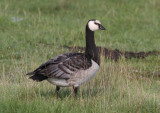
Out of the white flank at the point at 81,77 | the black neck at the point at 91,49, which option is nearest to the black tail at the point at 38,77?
the white flank at the point at 81,77

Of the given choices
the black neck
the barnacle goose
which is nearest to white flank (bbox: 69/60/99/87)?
the barnacle goose

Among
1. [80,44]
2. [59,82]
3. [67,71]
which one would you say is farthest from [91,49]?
[80,44]

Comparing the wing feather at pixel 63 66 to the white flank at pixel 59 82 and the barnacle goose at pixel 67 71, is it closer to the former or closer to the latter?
the barnacle goose at pixel 67 71

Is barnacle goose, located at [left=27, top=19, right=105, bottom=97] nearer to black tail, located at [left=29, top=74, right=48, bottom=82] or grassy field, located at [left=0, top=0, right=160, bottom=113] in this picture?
black tail, located at [left=29, top=74, right=48, bottom=82]

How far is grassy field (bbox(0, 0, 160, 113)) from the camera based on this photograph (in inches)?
277

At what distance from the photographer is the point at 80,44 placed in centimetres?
1394

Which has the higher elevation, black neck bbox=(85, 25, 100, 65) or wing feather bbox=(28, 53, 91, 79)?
black neck bbox=(85, 25, 100, 65)

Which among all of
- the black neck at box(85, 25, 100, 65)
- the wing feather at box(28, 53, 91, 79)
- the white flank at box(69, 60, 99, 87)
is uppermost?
the black neck at box(85, 25, 100, 65)

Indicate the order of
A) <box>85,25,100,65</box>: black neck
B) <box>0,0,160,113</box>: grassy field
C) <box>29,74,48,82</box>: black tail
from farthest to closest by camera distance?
<box>85,25,100,65</box>: black neck, <box>29,74,48,82</box>: black tail, <box>0,0,160,113</box>: grassy field

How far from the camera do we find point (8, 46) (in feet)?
41.7

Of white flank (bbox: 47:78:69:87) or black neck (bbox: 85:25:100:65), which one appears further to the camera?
black neck (bbox: 85:25:100:65)

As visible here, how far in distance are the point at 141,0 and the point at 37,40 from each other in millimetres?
8371

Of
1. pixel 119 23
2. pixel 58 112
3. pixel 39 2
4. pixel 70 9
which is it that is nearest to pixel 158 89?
pixel 58 112

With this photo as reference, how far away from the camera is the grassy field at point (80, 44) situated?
7025 mm
